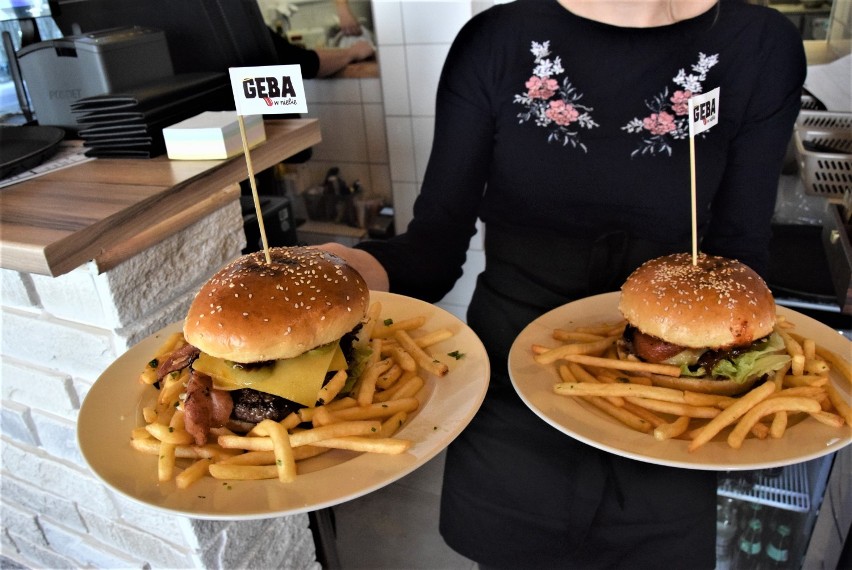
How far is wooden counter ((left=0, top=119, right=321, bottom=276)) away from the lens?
3.73ft

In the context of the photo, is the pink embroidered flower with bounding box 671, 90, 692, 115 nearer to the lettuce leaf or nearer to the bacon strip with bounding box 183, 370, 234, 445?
the lettuce leaf

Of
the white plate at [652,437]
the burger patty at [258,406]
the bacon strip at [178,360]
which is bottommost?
the white plate at [652,437]

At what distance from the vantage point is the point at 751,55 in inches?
70.6

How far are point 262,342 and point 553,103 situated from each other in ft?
3.94

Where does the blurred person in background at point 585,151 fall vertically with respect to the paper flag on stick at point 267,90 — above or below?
below

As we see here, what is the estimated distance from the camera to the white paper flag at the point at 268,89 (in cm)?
109

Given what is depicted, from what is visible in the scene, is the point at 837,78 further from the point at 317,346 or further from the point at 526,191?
the point at 317,346

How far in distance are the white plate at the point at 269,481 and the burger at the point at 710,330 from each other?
1.20ft

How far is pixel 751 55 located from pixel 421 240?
1.08m

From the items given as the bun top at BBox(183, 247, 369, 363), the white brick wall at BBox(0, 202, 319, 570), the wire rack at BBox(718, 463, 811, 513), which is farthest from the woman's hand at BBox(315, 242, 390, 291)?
the wire rack at BBox(718, 463, 811, 513)

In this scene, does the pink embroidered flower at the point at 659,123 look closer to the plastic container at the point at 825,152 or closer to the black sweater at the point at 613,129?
the black sweater at the point at 613,129

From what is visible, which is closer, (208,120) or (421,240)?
(208,120)

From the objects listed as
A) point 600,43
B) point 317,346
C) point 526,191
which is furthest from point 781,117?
point 317,346

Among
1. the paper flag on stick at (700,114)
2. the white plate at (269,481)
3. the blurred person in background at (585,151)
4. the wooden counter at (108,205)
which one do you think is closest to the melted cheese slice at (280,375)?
the white plate at (269,481)
